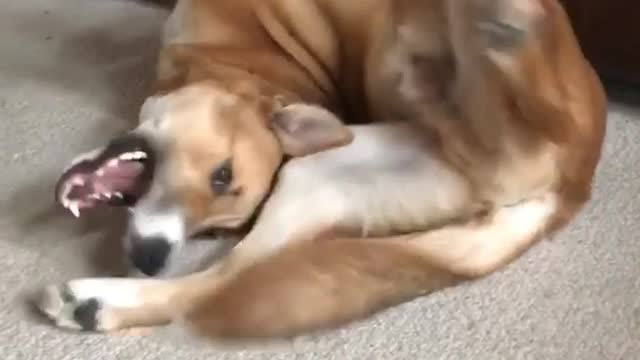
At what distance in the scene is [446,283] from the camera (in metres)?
1.26

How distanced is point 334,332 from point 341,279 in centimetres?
6

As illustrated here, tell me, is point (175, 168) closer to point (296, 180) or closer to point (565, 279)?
point (296, 180)

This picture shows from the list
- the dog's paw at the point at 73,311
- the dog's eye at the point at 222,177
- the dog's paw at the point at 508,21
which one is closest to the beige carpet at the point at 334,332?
the dog's paw at the point at 73,311

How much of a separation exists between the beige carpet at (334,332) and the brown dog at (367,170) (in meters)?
0.02

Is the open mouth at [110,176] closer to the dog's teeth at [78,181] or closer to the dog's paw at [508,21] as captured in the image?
the dog's teeth at [78,181]

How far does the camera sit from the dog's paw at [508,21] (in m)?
1.20

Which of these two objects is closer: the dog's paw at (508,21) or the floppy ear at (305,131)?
the dog's paw at (508,21)

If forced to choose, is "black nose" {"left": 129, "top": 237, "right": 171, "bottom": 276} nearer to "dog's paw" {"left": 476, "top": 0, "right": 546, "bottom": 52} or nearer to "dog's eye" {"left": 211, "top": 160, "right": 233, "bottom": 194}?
"dog's eye" {"left": 211, "top": 160, "right": 233, "bottom": 194}

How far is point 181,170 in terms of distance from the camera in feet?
4.16

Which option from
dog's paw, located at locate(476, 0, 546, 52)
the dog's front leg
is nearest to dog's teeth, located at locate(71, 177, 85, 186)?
the dog's front leg

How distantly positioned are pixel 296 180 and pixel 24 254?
0.92 ft

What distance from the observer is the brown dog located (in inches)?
47.1

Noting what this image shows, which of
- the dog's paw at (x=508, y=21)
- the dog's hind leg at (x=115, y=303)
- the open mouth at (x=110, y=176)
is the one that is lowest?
the dog's hind leg at (x=115, y=303)

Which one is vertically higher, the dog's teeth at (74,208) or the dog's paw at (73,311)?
the dog's teeth at (74,208)
